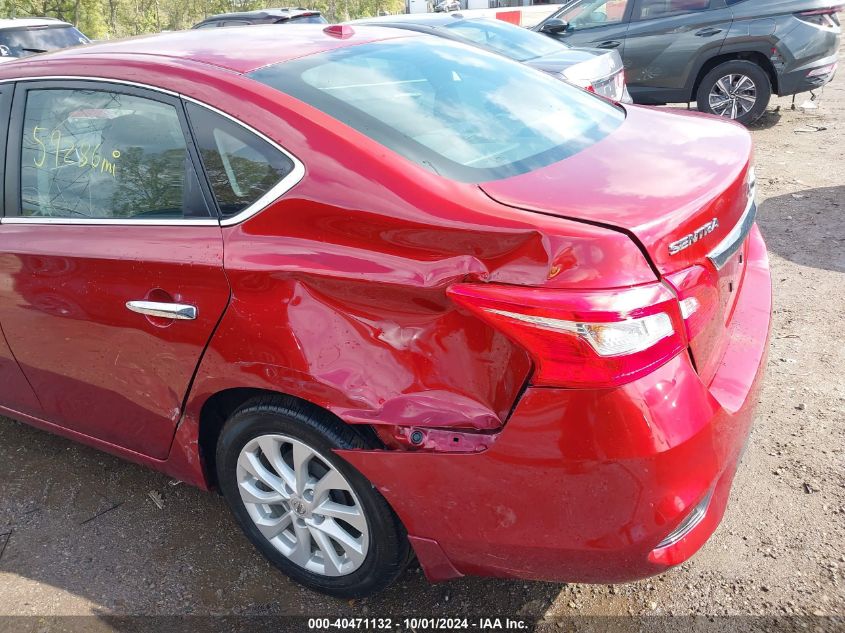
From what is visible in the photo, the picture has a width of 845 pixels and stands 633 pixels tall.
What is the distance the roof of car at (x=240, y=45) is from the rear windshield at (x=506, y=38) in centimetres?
467

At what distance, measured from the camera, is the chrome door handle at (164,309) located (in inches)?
88.3

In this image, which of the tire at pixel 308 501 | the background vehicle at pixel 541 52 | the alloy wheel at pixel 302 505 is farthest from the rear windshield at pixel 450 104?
the background vehicle at pixel 541 52

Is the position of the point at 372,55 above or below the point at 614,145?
above

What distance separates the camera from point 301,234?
6.68ft

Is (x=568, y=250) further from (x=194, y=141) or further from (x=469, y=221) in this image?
(x=194, y=141)

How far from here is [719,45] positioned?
8.17 m

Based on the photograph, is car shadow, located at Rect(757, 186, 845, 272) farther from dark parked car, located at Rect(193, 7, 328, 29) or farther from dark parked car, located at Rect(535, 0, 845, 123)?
dark parked car, located at Rect(193, 7, 328, 29)

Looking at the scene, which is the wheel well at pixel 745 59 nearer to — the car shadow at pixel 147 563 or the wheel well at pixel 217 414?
the car shadow at pixel 147 563

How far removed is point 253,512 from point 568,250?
143 centimetres

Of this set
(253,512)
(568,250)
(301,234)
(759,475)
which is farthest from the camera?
(759,475)

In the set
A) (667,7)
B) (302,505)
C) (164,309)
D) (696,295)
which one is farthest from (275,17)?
(696,295)

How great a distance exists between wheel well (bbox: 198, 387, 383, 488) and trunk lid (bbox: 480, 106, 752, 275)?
31.8 inches

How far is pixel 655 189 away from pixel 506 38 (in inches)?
246

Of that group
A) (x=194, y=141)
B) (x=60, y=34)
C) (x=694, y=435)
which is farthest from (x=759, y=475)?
(x=60, y=34)
